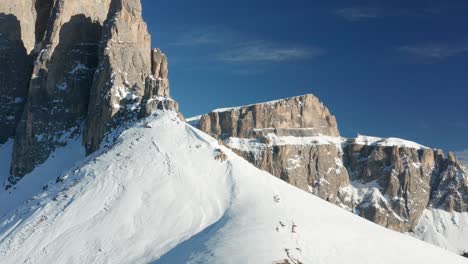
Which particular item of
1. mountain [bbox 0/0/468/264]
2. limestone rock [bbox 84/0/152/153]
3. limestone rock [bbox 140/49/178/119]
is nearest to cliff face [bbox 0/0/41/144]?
mountain [bbox 0/0/468/264]

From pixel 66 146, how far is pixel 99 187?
113ft

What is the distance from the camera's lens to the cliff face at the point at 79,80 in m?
113

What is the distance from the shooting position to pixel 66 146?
119 metres

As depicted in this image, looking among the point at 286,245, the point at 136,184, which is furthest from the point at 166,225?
the point at 286,245

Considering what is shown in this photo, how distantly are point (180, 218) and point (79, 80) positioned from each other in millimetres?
55359

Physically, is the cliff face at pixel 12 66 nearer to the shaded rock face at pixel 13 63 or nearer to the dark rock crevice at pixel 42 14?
the shaded rock face at pixel 13 63

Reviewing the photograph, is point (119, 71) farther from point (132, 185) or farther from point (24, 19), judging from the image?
point (24, 19)

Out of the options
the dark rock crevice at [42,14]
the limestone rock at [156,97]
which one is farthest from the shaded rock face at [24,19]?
the limestone rock at [156,97]

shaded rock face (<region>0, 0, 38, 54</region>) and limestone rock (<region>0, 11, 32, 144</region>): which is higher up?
shaded rock face (<region>0, 0, 38, 54</region>)

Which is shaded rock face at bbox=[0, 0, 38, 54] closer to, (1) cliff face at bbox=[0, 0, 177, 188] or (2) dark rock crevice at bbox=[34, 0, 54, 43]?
(2) dark rock crevice at bbox=[34, 0, 54, 43]

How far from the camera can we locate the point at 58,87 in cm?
12669

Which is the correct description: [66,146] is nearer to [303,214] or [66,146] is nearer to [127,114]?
[127,114]

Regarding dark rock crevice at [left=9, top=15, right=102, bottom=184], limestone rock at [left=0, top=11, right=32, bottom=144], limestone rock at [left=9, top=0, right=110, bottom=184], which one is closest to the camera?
dark rock crevice at [left=9, top=15, right=102, bottom=184]

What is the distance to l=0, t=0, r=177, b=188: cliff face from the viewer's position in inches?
4432
